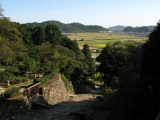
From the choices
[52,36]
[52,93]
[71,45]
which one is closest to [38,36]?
[52,36]

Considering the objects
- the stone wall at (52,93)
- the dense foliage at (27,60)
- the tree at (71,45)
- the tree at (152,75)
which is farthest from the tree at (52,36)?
the tree at (152,75)

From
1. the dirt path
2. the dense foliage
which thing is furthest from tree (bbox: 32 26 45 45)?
the dirt path

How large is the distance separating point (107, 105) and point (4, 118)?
7.85 m

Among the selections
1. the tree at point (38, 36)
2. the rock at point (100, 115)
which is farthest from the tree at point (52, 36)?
the rock at point (100, 115)

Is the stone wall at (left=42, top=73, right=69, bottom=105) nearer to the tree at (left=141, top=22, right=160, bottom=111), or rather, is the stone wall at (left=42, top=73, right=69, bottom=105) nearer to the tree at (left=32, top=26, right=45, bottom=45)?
the tree at (left=141, top=22, right=160, bottom=111)

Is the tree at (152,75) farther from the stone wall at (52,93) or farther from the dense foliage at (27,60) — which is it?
the dense foliage at (27,60)

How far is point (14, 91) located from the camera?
45.8 ft

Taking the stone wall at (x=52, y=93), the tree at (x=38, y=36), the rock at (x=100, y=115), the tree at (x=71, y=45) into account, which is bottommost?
the stone wall at (x=52, y=93)

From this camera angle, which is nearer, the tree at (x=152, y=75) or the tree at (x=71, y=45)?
the tree at (x=152, y=75)

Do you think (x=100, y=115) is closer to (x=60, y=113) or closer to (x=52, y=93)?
(x=60, y=113)

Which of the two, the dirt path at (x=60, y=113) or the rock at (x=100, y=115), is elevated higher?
the rock at (x=100, y=115)

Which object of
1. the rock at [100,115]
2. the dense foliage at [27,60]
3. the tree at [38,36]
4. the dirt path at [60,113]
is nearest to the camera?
the rock at [100,115]

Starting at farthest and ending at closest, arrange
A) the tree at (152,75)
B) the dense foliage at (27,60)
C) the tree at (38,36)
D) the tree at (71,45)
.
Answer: the tree at (71,45)
the tree at (38,36)
the dense foliage at (27,60)
the tree at (152,75)

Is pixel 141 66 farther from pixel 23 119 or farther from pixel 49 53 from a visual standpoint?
pixel 49 53
